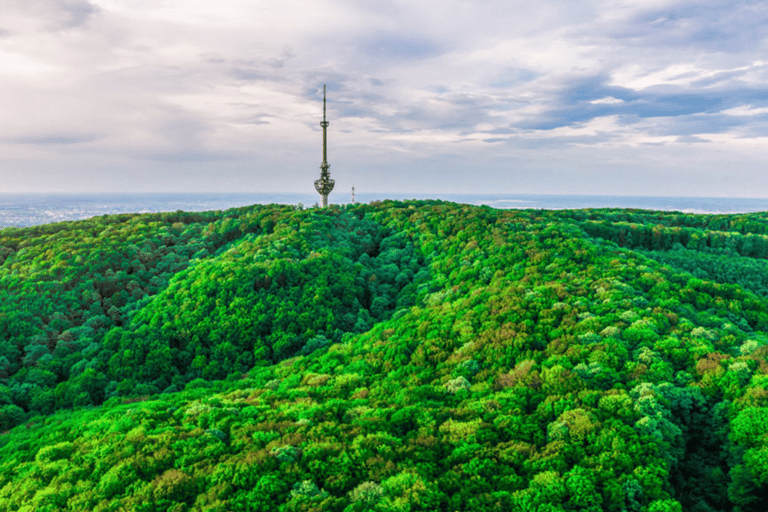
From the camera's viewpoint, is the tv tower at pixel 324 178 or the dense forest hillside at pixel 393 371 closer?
the dense forest hillside at pixel 393 371

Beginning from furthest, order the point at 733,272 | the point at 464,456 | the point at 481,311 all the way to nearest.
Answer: the point at 733,272
the point at 481,311
the point at 464,456

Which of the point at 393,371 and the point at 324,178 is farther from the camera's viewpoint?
the point at 324,178

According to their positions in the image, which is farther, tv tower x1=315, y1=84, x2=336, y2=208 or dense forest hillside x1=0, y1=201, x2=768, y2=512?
tv tower x1=315, y1=84, x2=336, y2=208

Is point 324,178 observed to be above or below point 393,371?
above

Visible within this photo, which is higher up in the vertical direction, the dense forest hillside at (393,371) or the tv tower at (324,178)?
the tv tower at (324,178)

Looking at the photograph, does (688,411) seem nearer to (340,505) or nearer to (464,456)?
(464,456)

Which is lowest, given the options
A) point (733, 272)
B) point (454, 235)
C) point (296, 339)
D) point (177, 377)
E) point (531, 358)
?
point (177, 377)

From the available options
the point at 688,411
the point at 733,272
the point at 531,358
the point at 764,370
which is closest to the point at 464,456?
the point at 531,358

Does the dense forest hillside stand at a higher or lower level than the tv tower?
lower
